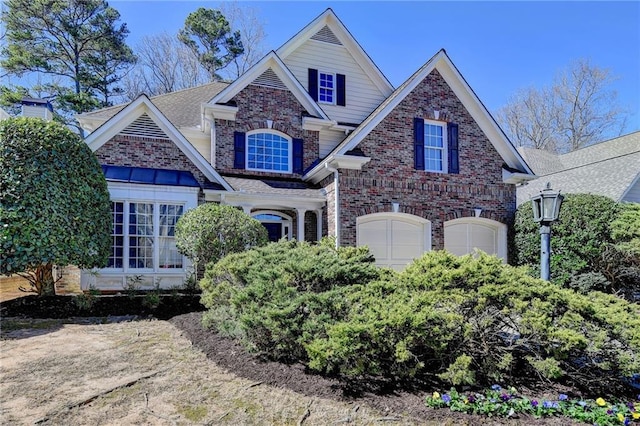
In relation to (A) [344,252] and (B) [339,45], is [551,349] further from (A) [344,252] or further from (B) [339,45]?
(B) [339,45]

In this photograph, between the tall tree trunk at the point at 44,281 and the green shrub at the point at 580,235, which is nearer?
the tall tree trunk at the point at 44,281

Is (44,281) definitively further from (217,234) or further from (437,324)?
(437,324)

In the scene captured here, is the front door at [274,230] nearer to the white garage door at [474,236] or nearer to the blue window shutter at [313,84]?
the blue window shutter at [313,84]

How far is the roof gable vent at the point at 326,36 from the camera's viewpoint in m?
15.3

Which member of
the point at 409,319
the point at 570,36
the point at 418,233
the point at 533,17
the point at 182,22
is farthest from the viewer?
the point at 182,22

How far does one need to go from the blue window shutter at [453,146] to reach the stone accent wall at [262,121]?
436 cm

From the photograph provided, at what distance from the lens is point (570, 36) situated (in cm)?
1440

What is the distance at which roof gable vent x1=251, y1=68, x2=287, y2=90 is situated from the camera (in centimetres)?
1334

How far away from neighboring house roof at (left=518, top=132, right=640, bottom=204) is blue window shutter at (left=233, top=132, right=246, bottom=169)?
10957 millimetres

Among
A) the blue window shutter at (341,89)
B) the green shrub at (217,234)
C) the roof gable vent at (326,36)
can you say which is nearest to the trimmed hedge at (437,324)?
the green shrub at (217,234)

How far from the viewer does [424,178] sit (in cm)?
1278

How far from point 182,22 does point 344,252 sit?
91.8ft

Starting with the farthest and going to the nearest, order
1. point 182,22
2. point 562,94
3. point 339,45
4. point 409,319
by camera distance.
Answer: point 562,94, point 182,22, point 339,45, point 409,319

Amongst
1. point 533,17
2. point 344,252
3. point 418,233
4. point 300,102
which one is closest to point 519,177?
point 418,233
